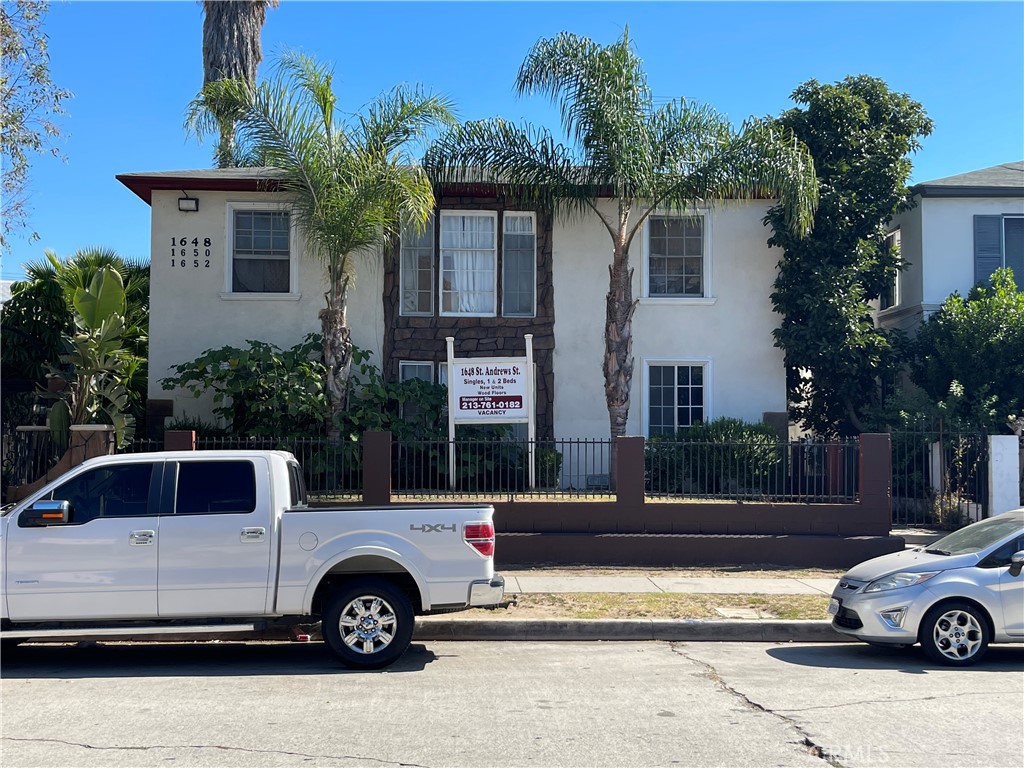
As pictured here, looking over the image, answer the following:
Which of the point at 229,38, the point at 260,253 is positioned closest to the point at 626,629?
the point at 260,253

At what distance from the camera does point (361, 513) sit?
8227 millimetres

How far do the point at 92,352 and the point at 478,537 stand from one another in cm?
841

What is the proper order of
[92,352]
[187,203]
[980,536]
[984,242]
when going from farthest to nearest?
[984,242]
[187,203]
[92,352]
[980,536]

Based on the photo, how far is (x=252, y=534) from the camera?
8.10m

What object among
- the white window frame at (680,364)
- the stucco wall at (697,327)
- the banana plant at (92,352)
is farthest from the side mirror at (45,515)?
the white window frame at (680,364)

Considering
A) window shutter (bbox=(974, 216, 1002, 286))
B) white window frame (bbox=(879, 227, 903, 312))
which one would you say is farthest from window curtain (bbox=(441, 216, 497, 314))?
window shutter (bbox=(974, 216, 1002, 286))

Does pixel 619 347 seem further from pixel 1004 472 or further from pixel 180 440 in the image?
pixel 180 440

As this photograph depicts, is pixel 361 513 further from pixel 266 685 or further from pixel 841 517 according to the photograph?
pixel 841 517

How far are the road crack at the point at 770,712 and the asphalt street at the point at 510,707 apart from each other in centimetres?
2

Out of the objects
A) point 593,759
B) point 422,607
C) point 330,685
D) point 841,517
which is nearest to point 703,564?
point 841,517

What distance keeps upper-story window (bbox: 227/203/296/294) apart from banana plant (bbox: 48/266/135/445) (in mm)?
3980

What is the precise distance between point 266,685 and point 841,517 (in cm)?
890

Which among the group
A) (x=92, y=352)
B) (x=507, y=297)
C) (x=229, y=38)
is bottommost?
(x=92, y=352)

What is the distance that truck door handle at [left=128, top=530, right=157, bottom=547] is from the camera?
26.2 ft
